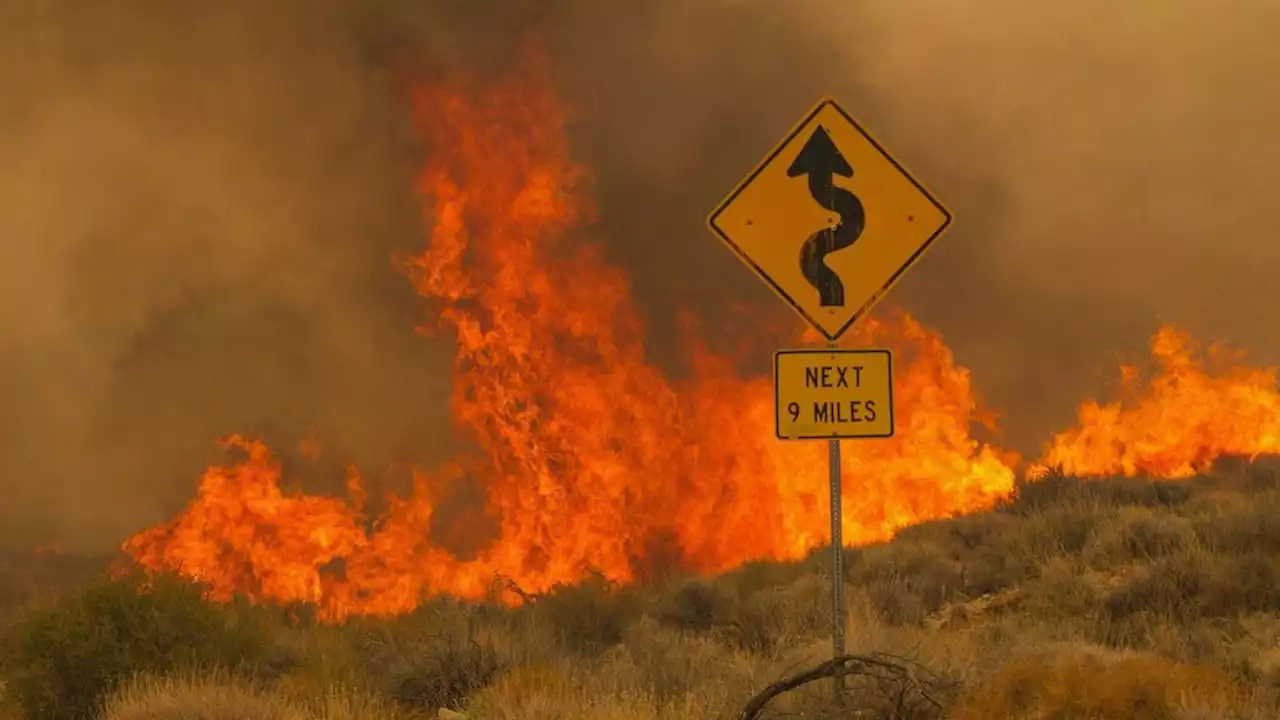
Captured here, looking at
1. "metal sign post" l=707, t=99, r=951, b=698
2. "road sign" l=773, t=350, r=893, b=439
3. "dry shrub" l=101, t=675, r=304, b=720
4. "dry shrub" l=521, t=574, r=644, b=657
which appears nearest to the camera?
"road sign" l=773, t=350, r=893, b=439

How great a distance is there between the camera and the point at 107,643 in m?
8.82

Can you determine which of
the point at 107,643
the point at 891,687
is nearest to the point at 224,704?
the point at 107,643

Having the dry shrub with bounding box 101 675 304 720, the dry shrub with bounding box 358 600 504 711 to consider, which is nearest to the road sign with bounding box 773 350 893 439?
the dry shrub with bounding box 101 675 304 720

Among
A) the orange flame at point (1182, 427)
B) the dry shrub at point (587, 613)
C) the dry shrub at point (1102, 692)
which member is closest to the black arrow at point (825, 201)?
the dry shrub at point (1102, 692)

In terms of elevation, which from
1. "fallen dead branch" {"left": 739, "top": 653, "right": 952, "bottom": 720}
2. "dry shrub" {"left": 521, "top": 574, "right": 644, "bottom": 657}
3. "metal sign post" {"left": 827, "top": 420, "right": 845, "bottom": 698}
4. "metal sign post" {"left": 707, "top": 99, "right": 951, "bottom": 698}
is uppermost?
"metal sign post" {"left": 707, "top": 99, "right": 951, "bottom": 698}

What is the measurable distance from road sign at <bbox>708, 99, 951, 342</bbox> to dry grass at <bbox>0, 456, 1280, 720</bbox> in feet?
8.50

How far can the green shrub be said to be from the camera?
8516 mm

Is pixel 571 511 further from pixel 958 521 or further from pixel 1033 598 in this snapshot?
pixel 1033 598

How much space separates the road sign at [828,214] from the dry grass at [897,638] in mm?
2590

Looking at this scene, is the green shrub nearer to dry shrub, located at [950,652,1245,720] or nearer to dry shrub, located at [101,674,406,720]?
dry shrub, located at [101,674,406,720]

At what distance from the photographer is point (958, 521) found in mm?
15531

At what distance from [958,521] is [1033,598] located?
483cm

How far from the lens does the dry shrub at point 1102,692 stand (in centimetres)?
575

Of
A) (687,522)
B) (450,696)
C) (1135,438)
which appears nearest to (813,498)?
(687,522)
